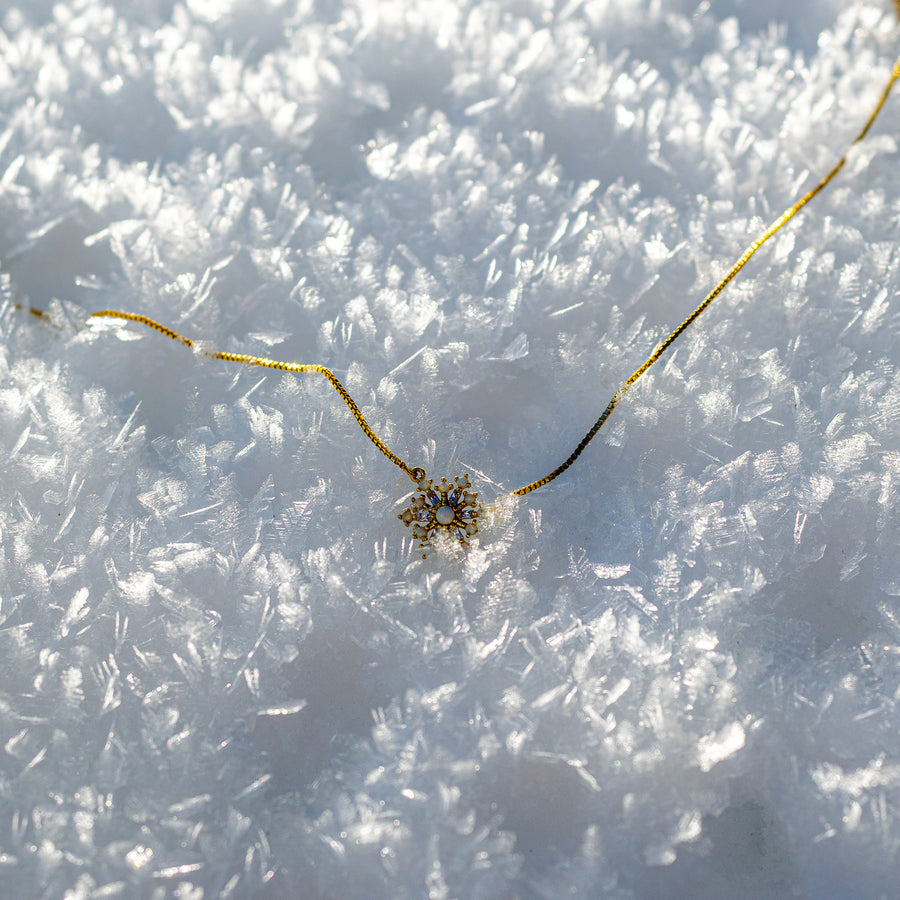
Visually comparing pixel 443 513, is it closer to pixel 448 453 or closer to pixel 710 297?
pixel 448 453

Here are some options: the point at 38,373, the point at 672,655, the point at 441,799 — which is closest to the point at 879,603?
the point at 672,655

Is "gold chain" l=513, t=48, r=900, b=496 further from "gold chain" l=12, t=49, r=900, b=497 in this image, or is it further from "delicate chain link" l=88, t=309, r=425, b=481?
"delicate chain link" l=88, t=309, r=425, b=481

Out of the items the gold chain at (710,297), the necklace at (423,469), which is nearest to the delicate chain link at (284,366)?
the necklace at (423,469)

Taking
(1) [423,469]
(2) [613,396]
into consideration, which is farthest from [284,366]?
(2) [613,396]

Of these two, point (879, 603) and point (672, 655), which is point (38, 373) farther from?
point (879, 603)

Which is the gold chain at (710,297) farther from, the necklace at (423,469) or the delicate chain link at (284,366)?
the delicate chain link at (284,366)

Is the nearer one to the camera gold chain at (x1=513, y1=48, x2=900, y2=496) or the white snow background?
the white snow background

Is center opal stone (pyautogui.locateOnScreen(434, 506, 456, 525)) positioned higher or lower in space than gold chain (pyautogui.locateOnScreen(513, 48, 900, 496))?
lower

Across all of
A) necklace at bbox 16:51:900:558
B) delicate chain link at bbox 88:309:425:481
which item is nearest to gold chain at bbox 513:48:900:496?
necklace at bbox 16:51:900:558
